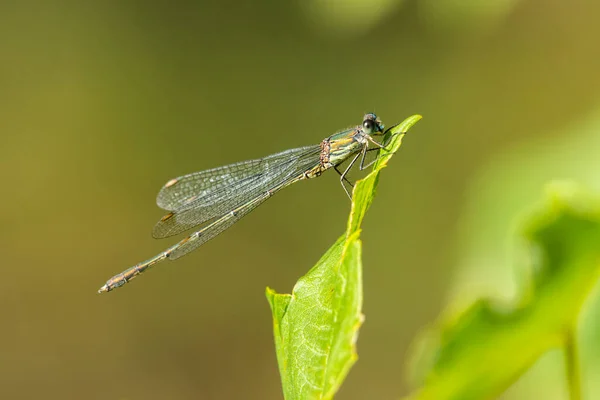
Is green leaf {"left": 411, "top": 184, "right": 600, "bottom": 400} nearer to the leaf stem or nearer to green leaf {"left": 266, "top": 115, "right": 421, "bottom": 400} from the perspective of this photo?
the leaf stem

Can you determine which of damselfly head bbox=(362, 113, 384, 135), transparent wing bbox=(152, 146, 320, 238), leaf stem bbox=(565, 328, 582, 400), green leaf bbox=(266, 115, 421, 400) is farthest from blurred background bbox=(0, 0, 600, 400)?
leaf stem bbox=(565, 328, 582, 400)

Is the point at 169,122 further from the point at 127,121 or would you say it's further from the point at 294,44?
the point at 294,44

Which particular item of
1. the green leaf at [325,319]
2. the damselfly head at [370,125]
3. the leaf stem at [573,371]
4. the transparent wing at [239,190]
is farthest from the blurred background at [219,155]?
the leaf stem at [573,371]

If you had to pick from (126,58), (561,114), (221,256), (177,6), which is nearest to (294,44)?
(177,6)

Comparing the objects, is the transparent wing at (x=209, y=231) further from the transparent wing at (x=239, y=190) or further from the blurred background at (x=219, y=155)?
the blurred background at (x=219, y=155)

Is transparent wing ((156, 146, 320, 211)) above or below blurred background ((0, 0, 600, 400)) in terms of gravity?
below

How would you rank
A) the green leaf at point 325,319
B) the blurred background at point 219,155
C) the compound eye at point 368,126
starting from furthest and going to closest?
the blurred background at point 219,155, the compound eye at point 368,126, the green leaf at point 325,319

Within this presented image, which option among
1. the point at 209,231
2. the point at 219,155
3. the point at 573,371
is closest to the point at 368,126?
the point at 209,231
